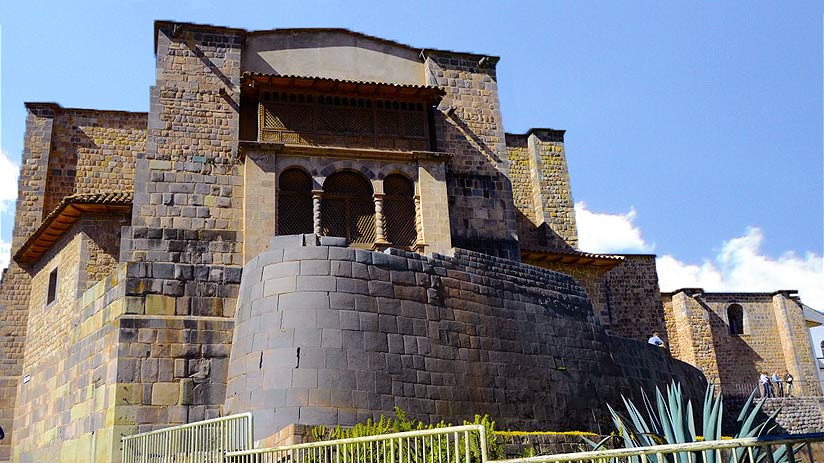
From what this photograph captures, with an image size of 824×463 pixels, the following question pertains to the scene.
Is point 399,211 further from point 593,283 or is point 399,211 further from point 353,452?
point 353,452

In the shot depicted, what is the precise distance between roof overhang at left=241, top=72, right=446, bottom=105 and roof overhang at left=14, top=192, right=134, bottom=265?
14.0 feet

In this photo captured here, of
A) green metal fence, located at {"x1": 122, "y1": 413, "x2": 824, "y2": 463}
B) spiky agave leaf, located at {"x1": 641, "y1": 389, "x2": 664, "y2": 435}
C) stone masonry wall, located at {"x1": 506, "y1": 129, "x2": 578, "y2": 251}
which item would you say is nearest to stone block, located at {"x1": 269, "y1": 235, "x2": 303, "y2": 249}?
green metal fence, located at {"x1": 122, "y1": 413, "x2": 824, "y2": 463}

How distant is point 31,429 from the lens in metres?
17.8

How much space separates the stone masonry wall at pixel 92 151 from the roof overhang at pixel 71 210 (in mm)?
2771

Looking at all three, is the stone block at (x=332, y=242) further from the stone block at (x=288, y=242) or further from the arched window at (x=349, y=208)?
the arched window at (x=349, y=208)

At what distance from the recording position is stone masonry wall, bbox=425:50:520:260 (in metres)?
20.3

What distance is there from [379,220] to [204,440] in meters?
10.0

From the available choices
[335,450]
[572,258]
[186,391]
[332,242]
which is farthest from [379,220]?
[335,450]

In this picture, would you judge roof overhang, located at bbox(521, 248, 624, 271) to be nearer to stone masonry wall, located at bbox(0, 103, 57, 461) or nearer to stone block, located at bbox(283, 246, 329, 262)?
stone block, located at bbox(283, 246, 329, 262)

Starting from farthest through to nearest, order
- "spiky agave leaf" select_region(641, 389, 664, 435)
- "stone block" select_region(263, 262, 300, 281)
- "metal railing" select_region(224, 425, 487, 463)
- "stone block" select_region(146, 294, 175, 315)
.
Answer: "stone block" select_region(146, 294, 175, 315), "stone block" select_region(263, 262, 300, 281), "spiky agave leaf" select_region(641, 389, 664, 435), "metal railing" select_region(224, 425, 487, 463)

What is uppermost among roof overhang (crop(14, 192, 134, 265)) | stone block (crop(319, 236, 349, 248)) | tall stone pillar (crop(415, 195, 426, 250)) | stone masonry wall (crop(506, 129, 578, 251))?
stone masonry wall (crop(506, 129, 578, 251))

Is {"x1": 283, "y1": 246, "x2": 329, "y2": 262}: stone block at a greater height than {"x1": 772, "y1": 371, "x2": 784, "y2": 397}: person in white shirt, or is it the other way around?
{"x1": 283, "y1": 246, "x2": 329, "y2": 262}: stone block

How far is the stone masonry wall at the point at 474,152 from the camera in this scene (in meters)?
20.3

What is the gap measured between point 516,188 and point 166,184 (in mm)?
13236
